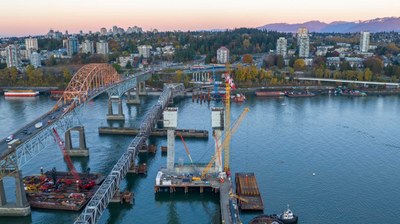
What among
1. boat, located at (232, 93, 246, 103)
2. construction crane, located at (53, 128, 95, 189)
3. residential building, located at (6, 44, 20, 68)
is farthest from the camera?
residential building, located at (6, 44, 20, 68)

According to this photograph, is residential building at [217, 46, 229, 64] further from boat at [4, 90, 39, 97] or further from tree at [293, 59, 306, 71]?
boat at [4, 90, 39, 97]

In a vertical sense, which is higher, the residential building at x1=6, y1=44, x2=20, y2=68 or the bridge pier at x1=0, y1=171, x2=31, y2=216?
the residential building at x1=6, y1=44, x2=20, y2=68

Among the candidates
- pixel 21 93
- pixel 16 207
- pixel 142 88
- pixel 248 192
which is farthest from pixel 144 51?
pixel 16 207

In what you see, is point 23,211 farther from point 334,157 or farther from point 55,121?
point 334,157

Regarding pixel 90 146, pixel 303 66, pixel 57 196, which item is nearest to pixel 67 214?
pixel 57 196

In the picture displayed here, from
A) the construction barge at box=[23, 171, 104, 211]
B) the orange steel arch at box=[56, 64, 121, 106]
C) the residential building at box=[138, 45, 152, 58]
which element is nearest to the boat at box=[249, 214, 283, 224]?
the construction barge at box=[23, 171, 104, 211]

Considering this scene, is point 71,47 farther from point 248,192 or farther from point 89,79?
point 248,192
